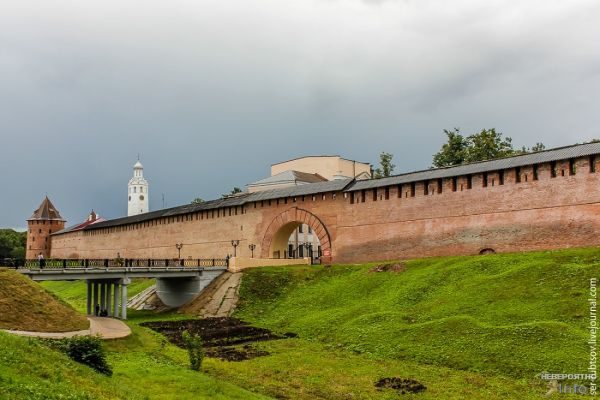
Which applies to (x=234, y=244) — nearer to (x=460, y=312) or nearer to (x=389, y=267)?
(x=389, y=267)

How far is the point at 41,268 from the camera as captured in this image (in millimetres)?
24875

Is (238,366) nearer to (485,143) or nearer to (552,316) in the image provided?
(552,316)

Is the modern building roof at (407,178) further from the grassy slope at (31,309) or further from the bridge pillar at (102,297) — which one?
the grassy slope at (31,309)

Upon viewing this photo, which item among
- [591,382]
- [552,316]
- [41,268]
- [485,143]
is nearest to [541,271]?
[552,316]

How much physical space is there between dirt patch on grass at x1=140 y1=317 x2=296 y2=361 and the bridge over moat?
136 inches

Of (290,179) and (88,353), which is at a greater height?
(290,179)

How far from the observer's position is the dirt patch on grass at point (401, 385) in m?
13.8

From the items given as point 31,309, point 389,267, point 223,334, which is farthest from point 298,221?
point 31,309

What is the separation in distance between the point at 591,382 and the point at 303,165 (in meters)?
45.5

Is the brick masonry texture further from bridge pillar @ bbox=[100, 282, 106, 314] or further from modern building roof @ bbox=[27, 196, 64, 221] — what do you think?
modern building roof @ bbox=[27, 196, 64, 221]

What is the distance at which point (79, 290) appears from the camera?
145ft

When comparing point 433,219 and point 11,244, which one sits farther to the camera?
point 11,244

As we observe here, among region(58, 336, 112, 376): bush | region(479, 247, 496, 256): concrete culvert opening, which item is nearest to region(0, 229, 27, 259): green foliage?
region(479, 247, 496, 256): concrete culvert opening

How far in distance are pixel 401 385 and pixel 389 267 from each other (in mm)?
13318
